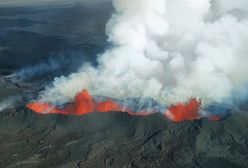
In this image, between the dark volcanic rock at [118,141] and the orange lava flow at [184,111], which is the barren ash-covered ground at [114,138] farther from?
the orange lava flow at [184,111]

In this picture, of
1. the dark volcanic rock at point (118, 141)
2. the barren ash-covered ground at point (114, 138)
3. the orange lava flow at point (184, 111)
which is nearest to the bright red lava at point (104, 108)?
the orange lava flow at point (184, 111)

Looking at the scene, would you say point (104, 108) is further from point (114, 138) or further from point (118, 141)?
point (118, 141)

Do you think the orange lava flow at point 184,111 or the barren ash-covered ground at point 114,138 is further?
the orange lava flow at point 184,111

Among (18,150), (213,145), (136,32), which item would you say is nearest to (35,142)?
(18,150)

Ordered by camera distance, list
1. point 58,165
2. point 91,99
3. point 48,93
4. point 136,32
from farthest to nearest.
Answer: point 136,32 < point 48,93 < point 91,99 < point 58,165

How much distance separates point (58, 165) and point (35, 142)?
230 inches

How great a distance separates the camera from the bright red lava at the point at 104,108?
48.6 meters

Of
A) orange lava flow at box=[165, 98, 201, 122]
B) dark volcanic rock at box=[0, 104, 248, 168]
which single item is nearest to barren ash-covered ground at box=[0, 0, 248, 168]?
dark volcanic rock at box=[0, 104, 248, 168]

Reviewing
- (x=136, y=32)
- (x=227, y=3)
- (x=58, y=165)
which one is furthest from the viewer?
(x=227, y=3)

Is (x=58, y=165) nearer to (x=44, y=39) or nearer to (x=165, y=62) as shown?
(x=165, y=62)

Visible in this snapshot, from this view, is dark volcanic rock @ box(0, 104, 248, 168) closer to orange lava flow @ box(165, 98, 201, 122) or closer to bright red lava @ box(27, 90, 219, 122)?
bright red lava @ box(27, 90, 219, 122)

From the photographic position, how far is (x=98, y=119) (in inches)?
1866

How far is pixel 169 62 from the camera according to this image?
203ft

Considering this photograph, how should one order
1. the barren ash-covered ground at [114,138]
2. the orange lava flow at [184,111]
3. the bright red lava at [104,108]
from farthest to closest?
1. the bright red lava at [104,108]
2. the orange lava flow at [184,111]
3. the barren ash-covered ground at [114,138]
